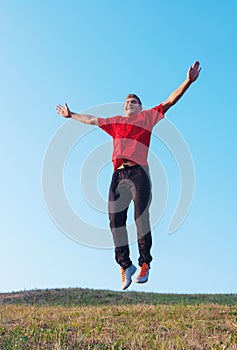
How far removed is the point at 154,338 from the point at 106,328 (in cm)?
112

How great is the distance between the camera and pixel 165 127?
28.6 ft

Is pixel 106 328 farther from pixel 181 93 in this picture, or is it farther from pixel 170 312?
pixel 181 93

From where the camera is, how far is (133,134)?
824 centimetres

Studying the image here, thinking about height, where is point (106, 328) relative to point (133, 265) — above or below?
below

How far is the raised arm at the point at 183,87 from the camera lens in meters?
7.84

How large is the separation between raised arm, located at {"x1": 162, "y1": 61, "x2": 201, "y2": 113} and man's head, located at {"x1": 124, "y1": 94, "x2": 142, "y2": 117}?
0.48 meters

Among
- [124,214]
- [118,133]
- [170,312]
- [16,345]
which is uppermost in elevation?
[118,133]

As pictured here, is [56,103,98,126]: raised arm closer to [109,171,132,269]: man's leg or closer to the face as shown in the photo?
the face

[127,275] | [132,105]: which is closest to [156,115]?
[132,105]

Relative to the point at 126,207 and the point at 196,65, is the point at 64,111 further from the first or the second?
the point at 196,65

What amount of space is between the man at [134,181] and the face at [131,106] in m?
0.14

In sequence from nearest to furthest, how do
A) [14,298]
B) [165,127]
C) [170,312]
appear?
1. [165,127]
2. [170,312]
3. [14,298]

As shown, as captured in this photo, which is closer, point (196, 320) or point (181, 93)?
point (181, 93)

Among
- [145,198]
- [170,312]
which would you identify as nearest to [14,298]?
[170,312]
